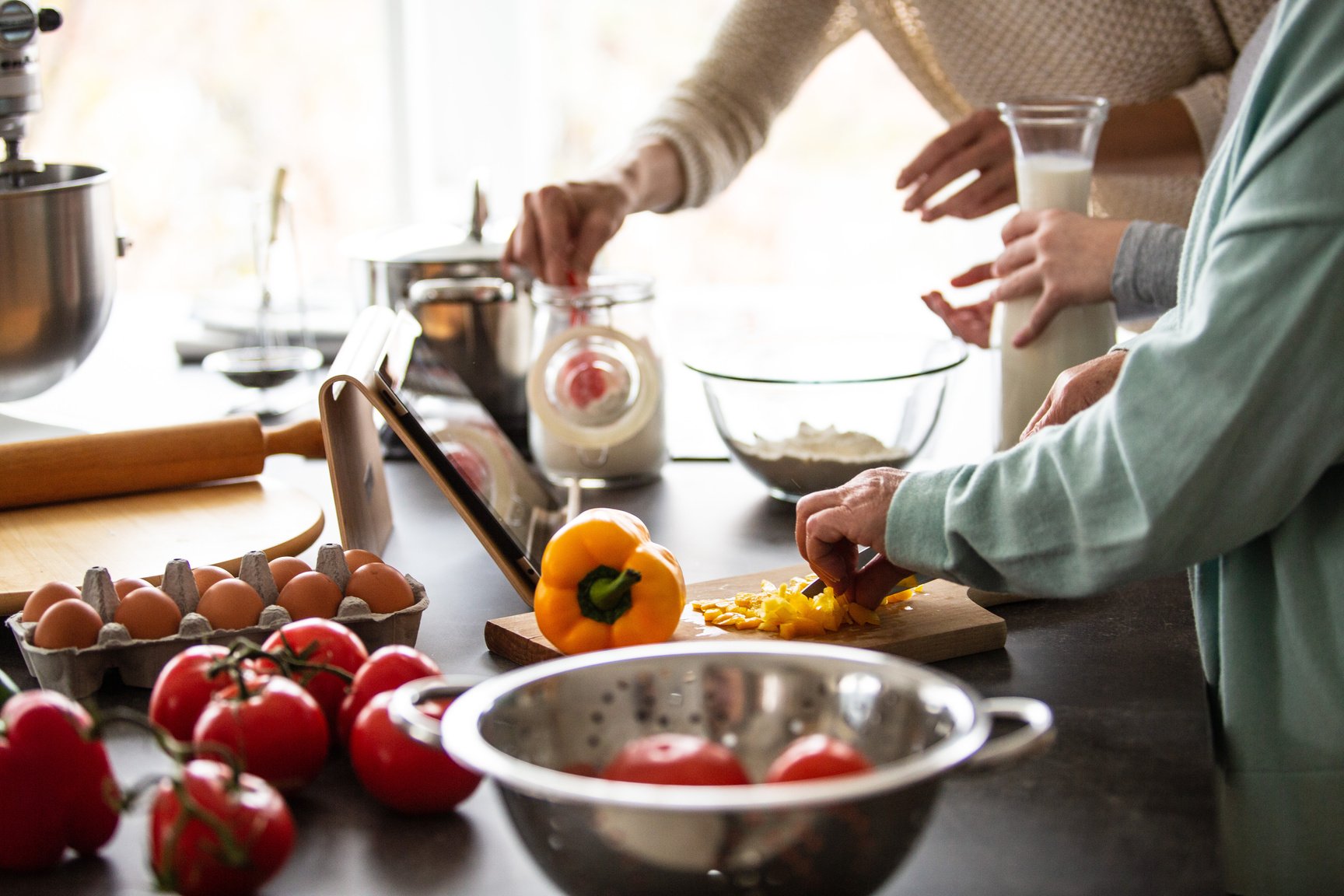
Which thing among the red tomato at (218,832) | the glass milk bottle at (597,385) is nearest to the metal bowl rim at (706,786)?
the red tomato at (218,832)

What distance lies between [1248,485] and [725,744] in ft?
1.16

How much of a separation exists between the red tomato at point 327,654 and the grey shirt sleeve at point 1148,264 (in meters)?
0.92

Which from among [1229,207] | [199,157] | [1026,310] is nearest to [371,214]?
[199,157]

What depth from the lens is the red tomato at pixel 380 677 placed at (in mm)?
854

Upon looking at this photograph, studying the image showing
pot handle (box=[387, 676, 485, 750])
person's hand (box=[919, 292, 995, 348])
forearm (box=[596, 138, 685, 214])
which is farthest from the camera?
forearm (box=[596, 138, 685, 214])

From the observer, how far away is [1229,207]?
856 mm

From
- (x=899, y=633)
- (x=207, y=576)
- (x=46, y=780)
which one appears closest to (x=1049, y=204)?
(x=899, y=633)

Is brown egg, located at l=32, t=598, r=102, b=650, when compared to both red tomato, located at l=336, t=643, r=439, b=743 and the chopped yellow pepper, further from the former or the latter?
the chopped yellow pepper

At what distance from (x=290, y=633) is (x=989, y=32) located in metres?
1.54

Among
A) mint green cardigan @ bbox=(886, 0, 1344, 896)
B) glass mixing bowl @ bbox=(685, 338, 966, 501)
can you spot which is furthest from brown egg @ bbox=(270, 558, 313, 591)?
glass mixing bowl @ bbox=(685, 338, 966, 501)

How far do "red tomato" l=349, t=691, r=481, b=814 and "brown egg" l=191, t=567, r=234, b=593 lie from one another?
0.97ft

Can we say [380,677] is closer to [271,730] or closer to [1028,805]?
[271,730]

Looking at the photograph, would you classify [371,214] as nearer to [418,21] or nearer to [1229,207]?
[418,21]

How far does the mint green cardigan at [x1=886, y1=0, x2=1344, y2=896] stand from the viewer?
793 millimetres
